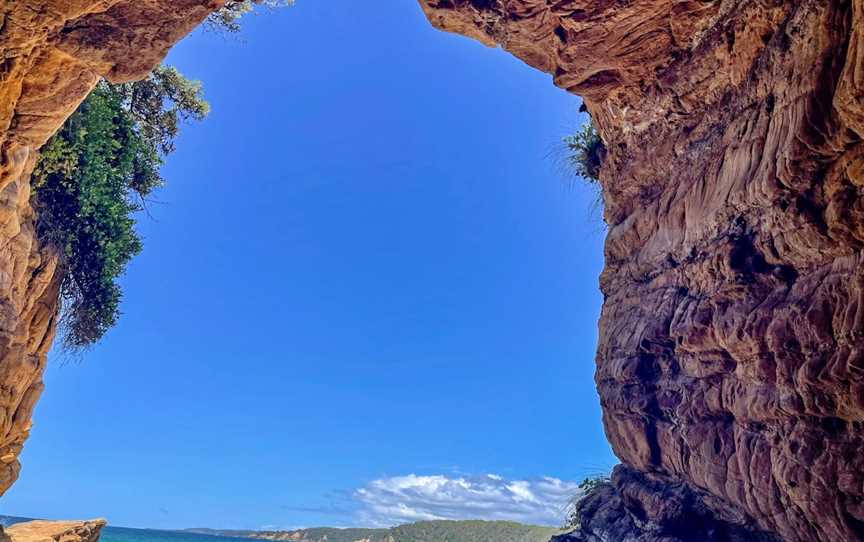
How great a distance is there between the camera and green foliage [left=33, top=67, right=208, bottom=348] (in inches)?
523

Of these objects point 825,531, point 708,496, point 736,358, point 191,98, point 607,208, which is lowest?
point 825,531

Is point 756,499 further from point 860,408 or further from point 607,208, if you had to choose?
point 607,208

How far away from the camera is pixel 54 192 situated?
43.8ft

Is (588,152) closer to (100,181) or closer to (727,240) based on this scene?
(727,240)

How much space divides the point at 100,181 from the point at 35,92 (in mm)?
7388

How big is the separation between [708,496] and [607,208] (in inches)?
255

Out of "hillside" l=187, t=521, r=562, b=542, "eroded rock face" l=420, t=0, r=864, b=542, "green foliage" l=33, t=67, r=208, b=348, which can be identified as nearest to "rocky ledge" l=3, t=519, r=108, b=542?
"green foliage" l=33, t=67, r=208, b=348

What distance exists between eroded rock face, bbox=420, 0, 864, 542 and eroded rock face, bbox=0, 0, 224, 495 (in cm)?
525

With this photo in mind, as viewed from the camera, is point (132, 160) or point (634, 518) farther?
point (132, 160)

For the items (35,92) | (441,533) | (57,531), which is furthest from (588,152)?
(441,533)

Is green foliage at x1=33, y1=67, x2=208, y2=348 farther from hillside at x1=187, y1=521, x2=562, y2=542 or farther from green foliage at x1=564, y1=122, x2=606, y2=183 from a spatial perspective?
hillside at x1=187, y1=521, x2=562, y2=542

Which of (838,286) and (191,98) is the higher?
(191,98)

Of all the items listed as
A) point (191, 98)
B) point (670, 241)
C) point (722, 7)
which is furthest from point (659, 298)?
point (191, 98)

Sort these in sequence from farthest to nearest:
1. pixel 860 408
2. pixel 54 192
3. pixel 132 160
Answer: pixel 132 160
pixel 54 192
pixel 860 408
